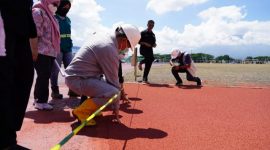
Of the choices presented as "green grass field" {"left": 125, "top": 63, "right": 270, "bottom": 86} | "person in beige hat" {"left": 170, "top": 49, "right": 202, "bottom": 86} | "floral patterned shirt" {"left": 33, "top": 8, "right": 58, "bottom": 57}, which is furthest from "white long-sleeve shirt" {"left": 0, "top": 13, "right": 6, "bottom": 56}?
"green grass field" {"left": 125, "top": 63, "right": 270, "bottom": 86}

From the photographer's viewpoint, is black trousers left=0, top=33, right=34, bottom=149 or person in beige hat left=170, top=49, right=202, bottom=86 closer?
black trousers left=0, top=33, right=34, bottom=149

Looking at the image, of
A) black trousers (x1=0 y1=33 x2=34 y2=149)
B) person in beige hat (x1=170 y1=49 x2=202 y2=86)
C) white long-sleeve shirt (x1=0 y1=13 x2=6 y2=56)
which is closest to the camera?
white long-sleeve shirt (x1=0 y1=13 x2=6 y2=56)

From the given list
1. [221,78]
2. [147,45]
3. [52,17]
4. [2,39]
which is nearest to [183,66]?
[147,45]

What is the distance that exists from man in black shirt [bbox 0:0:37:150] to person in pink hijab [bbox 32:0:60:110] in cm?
191

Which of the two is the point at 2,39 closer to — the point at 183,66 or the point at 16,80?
the point at 16,80

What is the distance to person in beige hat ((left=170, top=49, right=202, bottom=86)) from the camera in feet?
36.1

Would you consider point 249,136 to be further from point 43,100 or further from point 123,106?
point 43,100

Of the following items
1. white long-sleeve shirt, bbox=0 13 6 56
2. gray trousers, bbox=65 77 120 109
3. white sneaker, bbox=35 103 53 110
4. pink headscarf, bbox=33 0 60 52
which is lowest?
white sneaker, bbox=35 103 53 110

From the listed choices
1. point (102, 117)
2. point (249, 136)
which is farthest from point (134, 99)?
point (249, 136)

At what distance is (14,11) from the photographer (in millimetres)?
3074

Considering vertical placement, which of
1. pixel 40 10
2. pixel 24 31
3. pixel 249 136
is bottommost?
pixel 249 136

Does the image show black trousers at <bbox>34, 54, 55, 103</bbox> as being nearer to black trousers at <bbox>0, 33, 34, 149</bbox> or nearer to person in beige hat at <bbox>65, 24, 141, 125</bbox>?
person in beige hat at <bbox>65, 24, 141, 125</bbox>

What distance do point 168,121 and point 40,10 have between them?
2546 mm

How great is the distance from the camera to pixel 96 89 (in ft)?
15.6
